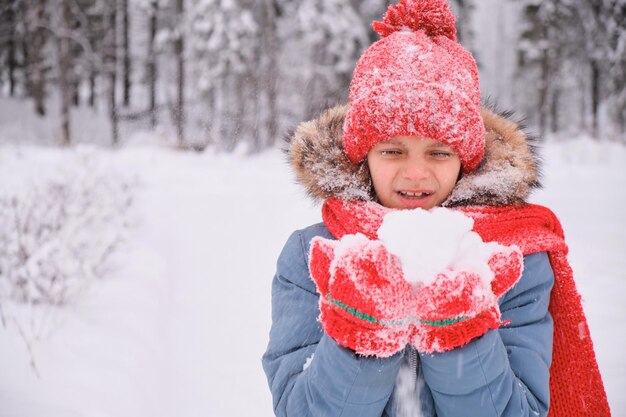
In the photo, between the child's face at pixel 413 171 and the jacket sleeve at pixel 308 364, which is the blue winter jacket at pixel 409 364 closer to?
the jacket sleeve at pixel 308 364

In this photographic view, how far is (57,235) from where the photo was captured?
4.80 meters

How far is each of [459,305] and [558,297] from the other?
0.81 metres

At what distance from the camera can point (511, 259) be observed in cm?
110

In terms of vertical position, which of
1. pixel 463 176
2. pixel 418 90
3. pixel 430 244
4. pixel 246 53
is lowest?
pixel 430 244

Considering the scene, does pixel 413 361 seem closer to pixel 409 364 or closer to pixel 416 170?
pixel 409 364

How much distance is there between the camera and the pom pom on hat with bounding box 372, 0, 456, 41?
171cm

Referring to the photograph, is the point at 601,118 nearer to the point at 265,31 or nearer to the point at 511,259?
the point at 265,31

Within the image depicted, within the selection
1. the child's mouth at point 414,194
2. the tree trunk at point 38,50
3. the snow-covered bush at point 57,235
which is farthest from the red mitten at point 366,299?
the tree trunk at point 38,50

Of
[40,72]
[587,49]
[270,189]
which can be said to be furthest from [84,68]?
[587,49]

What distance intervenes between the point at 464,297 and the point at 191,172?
10412 millimetres

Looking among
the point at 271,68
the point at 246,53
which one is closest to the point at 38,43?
the point at 246,53

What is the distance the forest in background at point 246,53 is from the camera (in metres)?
16.9

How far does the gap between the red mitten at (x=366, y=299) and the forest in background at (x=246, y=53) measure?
9.67m

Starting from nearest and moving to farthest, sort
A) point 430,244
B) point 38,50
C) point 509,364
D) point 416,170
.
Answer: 1. point 430,244
2. point 509,364
3. point 416,170
4. point 38,50
